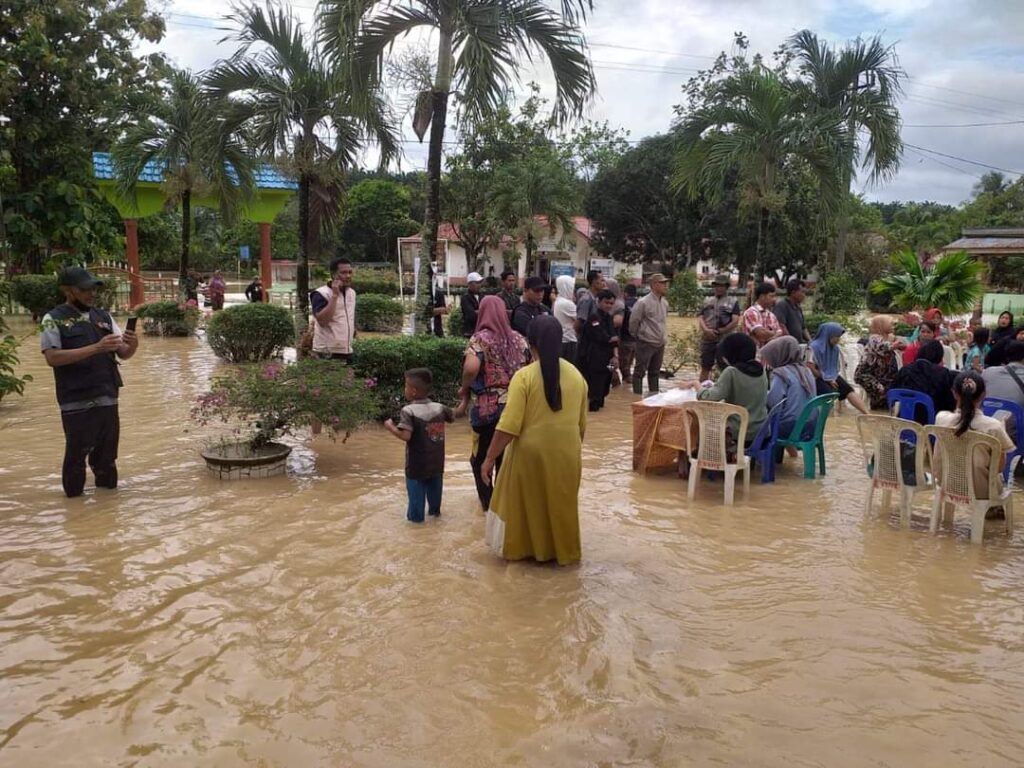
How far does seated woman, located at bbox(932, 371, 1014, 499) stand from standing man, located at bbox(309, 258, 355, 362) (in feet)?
16.5

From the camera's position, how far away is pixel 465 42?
7867 millimetres

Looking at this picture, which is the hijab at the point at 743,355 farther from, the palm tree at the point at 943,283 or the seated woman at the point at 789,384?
the palm tree at the point at 943,283

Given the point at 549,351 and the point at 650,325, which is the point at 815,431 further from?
the point at 650,325

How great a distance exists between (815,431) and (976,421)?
1.69 metres

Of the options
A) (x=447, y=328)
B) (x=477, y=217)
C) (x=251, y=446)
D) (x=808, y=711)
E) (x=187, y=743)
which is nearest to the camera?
(x=187, y=743)

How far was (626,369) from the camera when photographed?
38.7 feet

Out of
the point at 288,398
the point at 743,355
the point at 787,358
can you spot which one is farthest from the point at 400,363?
the point at 787,358

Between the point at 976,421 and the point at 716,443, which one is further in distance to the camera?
the point at 716,443

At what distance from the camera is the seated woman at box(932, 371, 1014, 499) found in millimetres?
4898

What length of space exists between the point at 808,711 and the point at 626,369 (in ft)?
28.8

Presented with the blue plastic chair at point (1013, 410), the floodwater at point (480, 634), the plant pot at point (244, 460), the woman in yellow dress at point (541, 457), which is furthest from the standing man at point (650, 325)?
the woman in yellow dress at point (541, 457)

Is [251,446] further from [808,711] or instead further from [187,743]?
[808,711]

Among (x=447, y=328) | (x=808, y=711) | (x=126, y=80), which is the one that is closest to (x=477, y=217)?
(x=126, y=80)

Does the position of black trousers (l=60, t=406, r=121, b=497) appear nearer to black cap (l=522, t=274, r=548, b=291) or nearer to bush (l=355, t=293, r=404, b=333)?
black cap (l=522, t=274, r=548, b=291)
